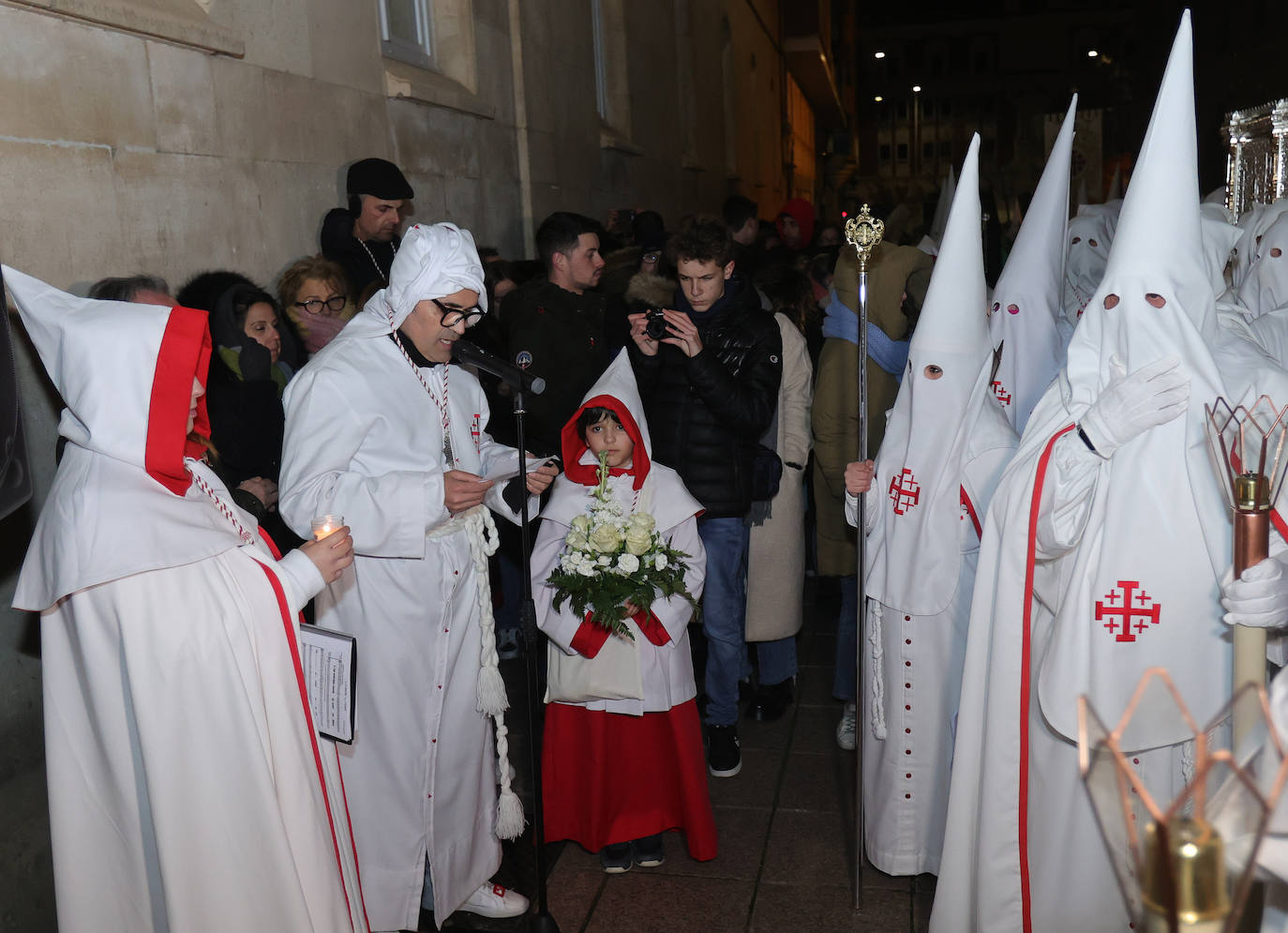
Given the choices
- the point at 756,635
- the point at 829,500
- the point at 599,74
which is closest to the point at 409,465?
the point at 756,635

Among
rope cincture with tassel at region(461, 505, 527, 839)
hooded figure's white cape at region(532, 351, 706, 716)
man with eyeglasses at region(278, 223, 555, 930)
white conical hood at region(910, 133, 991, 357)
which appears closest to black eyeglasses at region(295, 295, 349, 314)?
man with eyeglasses at region(278, 223, 555, 930)

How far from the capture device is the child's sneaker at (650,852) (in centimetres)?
424

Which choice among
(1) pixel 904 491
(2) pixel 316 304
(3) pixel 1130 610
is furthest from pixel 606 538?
(2) pixel 316 304

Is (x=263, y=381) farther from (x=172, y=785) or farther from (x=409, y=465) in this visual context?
(x=172, y=785)

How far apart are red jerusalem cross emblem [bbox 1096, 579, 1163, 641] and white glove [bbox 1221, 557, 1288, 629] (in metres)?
0.52

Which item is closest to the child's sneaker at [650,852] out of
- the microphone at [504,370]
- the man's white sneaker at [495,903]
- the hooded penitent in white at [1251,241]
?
the man's white sneaker at [495,903]

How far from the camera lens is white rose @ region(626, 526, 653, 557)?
3.92 meters

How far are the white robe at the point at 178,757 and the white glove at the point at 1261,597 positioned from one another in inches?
89.2

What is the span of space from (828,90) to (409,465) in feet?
111

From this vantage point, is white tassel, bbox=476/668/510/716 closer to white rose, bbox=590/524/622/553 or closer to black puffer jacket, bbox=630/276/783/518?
white rose, bbox=590/524/622/553

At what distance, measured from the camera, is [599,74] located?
11.7 metres

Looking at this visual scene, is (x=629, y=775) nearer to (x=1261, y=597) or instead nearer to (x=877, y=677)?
(x=877, y=677)

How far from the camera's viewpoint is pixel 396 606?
3.68 metres

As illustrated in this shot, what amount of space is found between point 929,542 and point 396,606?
178 cm
